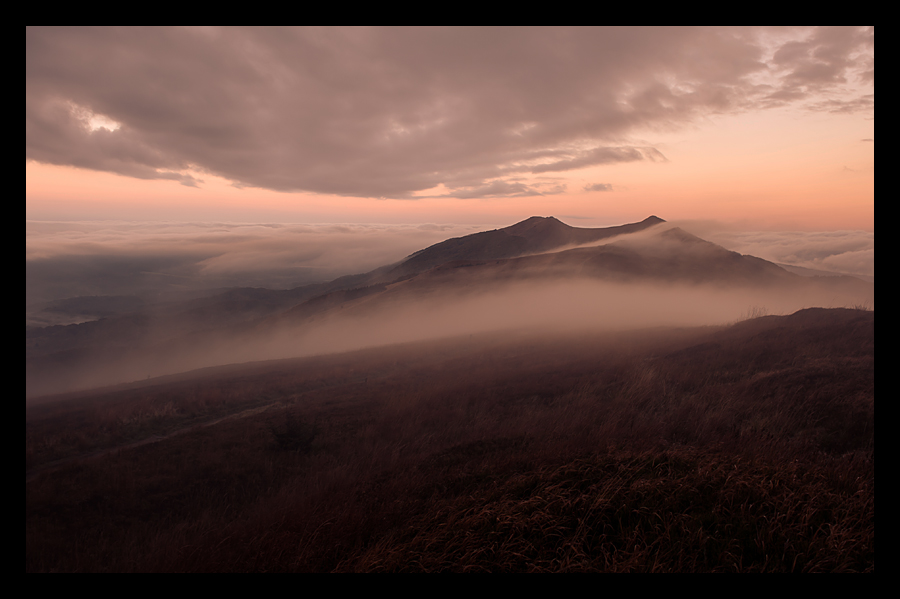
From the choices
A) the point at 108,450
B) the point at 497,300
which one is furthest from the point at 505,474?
the point at 497,300

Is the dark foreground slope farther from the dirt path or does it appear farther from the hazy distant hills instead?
the hazy distant hills

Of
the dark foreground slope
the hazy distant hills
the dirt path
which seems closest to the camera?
the dark foreground slope

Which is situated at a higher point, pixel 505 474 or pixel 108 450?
pixel 505 474

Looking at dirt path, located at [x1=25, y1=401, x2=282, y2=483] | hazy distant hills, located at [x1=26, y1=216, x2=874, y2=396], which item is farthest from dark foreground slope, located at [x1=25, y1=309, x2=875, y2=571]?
hazy distant hills, located at [x1=26, y1=216, x2=874, y2=396]

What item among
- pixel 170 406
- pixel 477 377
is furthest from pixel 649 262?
pixel 170 406

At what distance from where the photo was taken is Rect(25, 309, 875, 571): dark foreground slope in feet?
16.4

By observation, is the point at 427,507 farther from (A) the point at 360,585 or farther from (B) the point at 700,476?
(B) the point at 700,476

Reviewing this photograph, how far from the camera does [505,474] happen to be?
7.43 meters

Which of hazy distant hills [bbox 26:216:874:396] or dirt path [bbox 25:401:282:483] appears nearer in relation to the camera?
dirt path [bbox 25:401:282:483]

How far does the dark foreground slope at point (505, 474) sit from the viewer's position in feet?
16.4

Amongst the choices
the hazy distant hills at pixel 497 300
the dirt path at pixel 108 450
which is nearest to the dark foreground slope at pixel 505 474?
the dirt path at pixel 108 450

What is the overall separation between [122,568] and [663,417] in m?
12.2

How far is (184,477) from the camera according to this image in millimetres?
10062

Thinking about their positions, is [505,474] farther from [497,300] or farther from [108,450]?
[497,300]
